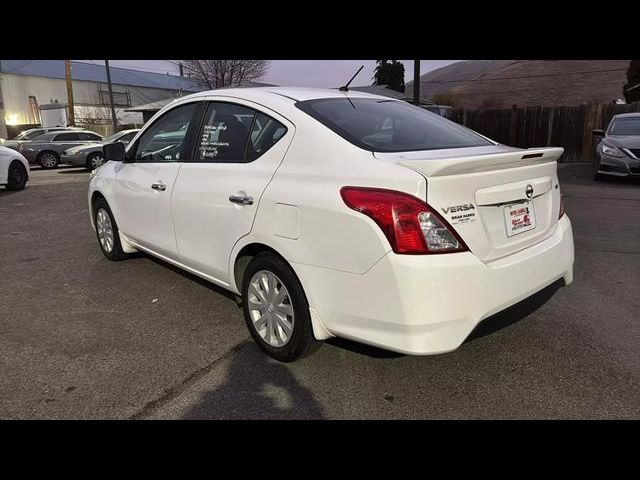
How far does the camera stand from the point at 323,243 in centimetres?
246

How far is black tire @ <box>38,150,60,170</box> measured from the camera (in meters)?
19.0

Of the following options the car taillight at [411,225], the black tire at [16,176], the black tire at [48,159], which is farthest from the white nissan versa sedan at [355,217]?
the black tire at [48,159]

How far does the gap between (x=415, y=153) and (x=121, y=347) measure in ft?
7.56

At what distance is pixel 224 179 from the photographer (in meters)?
3.16

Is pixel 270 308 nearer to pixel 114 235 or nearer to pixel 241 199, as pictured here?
pixel 241 199

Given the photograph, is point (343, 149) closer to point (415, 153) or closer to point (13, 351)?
point (415, 153)

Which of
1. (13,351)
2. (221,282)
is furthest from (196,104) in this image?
(13,351)

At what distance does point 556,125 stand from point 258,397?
16568 millimetres

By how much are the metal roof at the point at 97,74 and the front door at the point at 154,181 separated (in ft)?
120

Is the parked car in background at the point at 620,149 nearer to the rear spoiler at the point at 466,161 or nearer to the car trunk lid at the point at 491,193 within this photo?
the car trunk lid at the point at 491,193

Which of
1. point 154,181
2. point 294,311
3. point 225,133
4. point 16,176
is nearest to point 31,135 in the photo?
point 16,176

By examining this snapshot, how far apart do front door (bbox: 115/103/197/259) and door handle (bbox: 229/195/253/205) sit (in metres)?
0.86

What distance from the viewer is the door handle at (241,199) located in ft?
9.52
